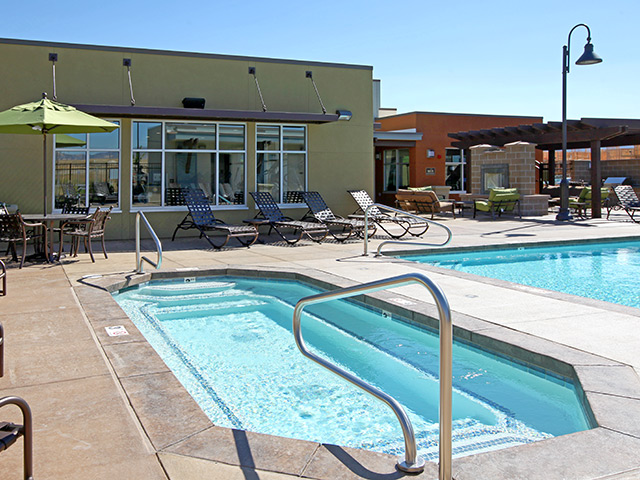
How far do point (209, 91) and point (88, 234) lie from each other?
17.4 feet

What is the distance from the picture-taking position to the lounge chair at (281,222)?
11.8 metres

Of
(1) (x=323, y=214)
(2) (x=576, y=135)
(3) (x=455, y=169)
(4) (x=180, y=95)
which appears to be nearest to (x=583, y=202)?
(2) (x=576, y=135)

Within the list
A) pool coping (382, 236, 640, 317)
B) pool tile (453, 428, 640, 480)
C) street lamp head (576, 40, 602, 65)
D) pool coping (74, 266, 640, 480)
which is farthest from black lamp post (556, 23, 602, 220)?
pool tile (453, 428, 640, 480)

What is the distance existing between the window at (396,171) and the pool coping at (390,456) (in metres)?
17.7

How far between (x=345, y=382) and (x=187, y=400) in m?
1.43

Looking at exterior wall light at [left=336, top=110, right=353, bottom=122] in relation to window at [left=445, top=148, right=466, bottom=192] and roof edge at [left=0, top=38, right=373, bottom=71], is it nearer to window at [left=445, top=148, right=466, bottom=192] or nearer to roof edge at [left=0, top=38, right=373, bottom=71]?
roof edge at [left=0, top=38, right=373, bottom=71]

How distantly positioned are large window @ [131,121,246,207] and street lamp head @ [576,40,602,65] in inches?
321

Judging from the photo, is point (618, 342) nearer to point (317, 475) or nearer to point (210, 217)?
point (317, 475)

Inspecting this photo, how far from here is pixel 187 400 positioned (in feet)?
11.4

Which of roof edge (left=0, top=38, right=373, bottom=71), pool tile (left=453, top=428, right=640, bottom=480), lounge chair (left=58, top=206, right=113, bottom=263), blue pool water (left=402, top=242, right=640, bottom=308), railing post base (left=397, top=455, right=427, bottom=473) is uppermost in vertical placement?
roof edge (left=0, top=38, right=373, bottom=71)

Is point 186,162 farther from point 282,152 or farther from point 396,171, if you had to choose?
point 396,171

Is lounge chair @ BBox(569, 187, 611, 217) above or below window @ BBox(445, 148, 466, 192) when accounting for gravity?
below

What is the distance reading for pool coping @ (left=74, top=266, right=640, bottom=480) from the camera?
8.68ft

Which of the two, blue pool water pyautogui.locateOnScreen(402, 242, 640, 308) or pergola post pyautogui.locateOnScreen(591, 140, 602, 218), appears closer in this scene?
blue pool water pyautogui.locateOnScreen(402, 242, 640, 308)
